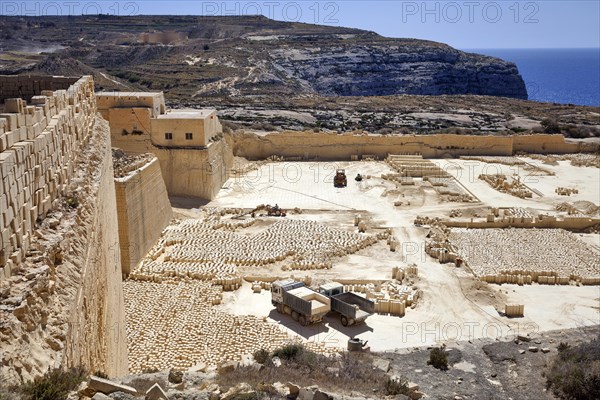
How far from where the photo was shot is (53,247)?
541 centimetres

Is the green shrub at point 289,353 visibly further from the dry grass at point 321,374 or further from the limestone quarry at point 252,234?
the limestone quarry at point 252,234

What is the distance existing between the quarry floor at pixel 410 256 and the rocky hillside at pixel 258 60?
82.3 feet

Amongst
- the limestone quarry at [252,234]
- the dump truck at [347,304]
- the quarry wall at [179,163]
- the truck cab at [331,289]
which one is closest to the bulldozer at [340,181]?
the limestone quarry at [252,234]

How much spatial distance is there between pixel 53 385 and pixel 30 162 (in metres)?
2.07

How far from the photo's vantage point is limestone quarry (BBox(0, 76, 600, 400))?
5.48m

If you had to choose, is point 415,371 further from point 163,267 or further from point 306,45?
point 306,45

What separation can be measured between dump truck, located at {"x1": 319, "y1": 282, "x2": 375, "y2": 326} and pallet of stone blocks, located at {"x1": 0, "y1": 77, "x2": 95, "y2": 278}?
7.62 meters

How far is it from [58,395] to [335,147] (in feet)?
94.8

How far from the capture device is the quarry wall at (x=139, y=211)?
15.7 metres

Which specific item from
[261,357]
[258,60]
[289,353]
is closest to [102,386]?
[261,357]

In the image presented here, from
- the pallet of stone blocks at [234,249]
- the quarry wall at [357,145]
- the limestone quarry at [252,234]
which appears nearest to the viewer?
the limestone quarry at [252,234]

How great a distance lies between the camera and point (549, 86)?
14662 centimetres

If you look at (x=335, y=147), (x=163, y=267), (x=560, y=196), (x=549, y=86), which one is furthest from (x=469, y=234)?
(x=549, y=86)

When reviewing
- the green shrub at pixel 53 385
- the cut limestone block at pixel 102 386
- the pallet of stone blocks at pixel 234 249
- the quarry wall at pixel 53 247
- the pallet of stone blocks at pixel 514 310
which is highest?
the quarry wall at pixel 53 247
